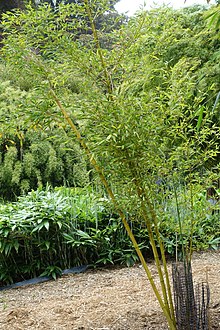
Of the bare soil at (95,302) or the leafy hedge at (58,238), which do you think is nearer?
the bare soil at (95,302)

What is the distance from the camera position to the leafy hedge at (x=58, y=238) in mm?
3332

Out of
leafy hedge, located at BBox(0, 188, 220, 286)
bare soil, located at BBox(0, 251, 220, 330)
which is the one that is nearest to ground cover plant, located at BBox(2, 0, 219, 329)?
bare soil, located at BBox(0, 251, 220, 330)

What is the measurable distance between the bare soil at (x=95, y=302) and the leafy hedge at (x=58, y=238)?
0.17 meters

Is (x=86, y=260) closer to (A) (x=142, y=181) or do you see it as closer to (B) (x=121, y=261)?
(B) (x=121, y=261)

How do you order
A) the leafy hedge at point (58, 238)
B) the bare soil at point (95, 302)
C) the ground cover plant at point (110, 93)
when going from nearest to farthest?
the ground cover plant at point (110, 93) → the bare soil at point (95, 302) → the leafy hedge at point (58, 238)

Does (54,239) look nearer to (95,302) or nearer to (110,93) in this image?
(95,302)

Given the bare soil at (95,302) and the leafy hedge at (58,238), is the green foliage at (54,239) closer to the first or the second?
the leafy hedge at (58,238)

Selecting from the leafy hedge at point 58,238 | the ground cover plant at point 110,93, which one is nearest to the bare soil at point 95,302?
the leafy hedge at point 58,238

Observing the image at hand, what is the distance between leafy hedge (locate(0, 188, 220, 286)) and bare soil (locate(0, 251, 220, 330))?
0.55ft

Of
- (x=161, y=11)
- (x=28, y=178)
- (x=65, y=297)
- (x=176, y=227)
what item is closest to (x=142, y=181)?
(x=176, y=227)

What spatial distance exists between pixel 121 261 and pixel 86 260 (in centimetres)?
31

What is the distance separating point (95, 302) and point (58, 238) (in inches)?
36.5

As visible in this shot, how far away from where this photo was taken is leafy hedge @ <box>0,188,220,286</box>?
3.33m

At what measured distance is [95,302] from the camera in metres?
2.59
